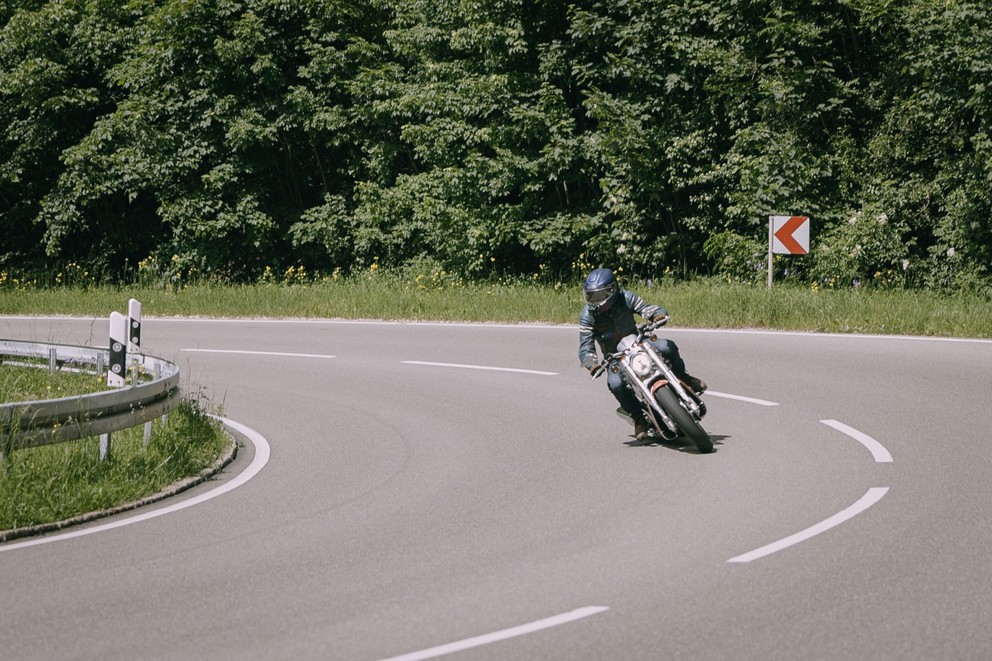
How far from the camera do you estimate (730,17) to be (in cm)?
2520

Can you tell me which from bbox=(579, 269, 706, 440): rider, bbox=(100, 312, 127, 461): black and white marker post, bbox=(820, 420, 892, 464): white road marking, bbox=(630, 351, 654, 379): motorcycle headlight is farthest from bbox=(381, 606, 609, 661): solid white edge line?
bbox=(100, 312, 127, 461): black and white marker post

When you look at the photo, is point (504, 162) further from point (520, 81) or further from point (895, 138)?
point (895, 138)

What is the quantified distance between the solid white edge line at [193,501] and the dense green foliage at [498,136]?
49.2ft

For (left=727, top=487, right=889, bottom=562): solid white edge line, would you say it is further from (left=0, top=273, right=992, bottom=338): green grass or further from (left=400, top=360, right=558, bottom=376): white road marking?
(left=0, top=273, right=992, bottom=338): green grass

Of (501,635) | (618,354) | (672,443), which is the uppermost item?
(618,354)

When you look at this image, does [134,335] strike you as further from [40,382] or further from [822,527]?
[822,527]

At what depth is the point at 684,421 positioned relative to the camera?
998cm

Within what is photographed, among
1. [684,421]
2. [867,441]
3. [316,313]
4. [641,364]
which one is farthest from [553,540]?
[316,313]

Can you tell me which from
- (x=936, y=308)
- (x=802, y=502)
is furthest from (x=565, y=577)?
(x=936, y=308)

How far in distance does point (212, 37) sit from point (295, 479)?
942 inches

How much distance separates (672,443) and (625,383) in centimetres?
66

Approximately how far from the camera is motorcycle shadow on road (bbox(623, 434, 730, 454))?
34.2 feet

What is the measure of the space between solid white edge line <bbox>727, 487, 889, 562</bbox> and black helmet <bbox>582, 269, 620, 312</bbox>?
9.74 feet

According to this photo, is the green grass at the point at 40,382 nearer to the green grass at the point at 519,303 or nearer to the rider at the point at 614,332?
the rider at the point at 614,332
